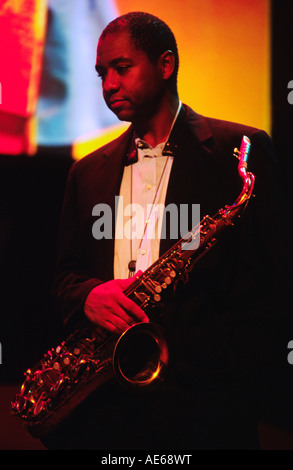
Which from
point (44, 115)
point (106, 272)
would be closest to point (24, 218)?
point (44, 115)

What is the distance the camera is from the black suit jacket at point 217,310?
1609 millimetres

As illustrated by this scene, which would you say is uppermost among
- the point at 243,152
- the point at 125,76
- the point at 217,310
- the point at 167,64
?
the point at 167,64

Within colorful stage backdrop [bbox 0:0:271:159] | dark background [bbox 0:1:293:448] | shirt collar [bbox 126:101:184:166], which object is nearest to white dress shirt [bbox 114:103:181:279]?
shirt collar [bbox 126:101:184:166]

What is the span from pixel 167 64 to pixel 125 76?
229mm

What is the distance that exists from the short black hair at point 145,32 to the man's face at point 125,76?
3cm

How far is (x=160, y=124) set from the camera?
6.57 feet

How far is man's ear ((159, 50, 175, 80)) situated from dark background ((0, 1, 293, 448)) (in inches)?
32.1

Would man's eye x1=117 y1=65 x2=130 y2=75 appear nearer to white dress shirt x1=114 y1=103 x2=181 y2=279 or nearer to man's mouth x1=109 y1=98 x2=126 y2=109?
man's mouth x1=109 y1=98 x2=126 y2=109

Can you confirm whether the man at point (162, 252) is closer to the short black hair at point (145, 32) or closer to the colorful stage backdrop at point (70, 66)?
the short black hair at point (145, 32)

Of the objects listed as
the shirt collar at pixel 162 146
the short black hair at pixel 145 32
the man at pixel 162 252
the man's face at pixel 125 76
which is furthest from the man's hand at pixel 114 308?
the short black hair at pixel 145 32

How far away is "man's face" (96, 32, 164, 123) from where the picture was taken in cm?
187

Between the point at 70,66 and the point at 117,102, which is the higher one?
the point at 70,66

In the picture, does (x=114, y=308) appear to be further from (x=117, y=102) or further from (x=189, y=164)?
(x=117, y=102)

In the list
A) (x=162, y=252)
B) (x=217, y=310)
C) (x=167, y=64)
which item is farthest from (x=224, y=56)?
(x=217, y=310)
